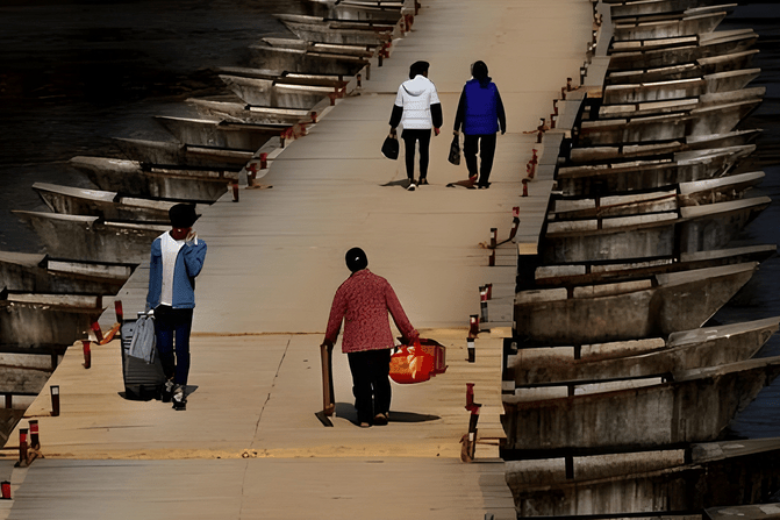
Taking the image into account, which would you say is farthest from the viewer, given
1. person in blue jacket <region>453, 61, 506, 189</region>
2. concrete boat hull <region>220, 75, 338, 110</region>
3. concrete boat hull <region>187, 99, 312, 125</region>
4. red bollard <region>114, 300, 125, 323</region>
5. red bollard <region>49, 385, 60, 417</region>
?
concrete boat hull <region>220, 75, 338, 110</region>

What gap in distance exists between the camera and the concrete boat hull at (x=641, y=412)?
1642cm

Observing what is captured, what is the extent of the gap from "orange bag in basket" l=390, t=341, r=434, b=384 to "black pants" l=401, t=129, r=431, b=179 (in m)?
9.14

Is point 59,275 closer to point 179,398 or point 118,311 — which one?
point 118,311

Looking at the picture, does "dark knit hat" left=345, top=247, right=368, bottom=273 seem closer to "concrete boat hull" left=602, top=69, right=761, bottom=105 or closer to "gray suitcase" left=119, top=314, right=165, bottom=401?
"gray suitcase" left=119, top=314, right=165, bottom=401

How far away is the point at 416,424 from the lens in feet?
44.8

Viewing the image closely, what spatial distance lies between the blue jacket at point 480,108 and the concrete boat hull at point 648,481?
7859 millimetres

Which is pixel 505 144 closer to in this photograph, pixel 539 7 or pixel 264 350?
pixel 264 350

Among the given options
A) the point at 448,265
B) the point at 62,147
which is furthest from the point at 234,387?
the point at 62,147

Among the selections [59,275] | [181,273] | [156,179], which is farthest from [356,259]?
[156,179]

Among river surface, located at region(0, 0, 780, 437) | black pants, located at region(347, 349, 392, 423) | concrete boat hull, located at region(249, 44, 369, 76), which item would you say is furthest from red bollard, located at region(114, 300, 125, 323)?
concrete boat hull, located at region(249, 44, 369, 76)

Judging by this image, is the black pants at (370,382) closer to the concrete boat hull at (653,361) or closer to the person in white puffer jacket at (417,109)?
the concrete boat hull at (653,361)

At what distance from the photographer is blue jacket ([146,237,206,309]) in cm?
1355

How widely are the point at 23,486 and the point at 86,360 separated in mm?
2881

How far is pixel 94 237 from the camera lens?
2412 centimetres
